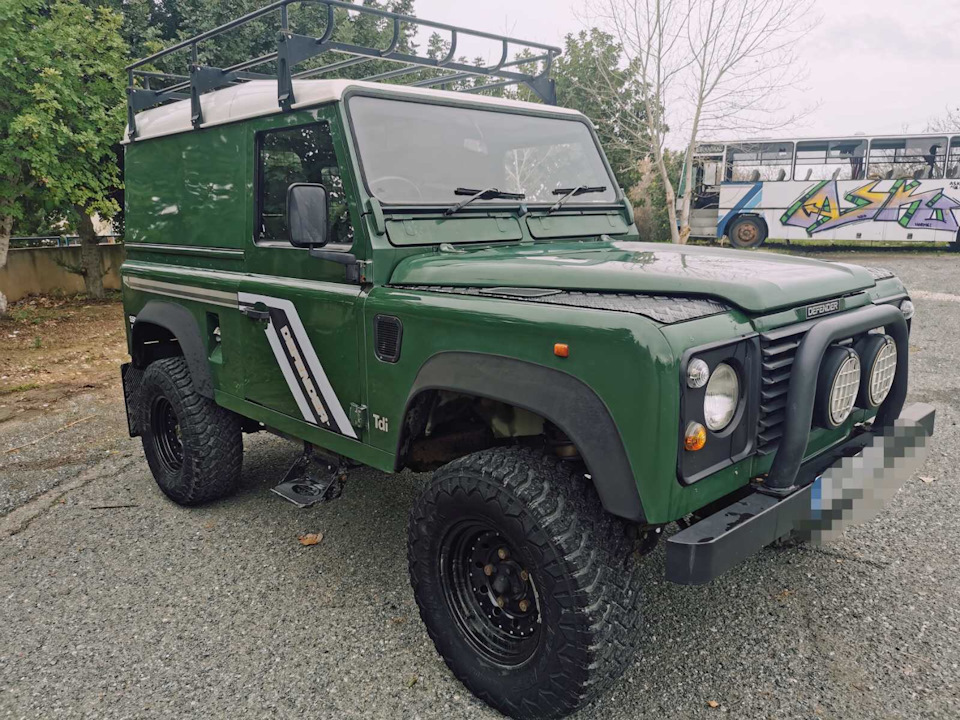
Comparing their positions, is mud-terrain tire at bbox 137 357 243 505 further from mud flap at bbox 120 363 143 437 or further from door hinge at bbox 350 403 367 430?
door hinge at bbox 350 403 367 430

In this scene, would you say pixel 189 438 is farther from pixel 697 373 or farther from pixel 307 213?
pixel 697 373

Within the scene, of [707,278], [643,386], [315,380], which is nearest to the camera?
[643,386]

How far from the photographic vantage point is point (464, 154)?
132 inches

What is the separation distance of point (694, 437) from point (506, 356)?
0.65 meters

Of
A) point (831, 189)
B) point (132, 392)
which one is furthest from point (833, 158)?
point (132, 392)

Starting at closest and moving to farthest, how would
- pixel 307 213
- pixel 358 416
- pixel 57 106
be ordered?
pixel 307 213, pixel 358 416, pixel 57 106

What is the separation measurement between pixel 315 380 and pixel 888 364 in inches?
91.4

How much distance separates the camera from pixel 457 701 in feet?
8.48

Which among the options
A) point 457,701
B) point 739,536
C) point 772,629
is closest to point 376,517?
point 457,701

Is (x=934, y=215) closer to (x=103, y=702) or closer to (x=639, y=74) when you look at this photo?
(x=639, y=74)

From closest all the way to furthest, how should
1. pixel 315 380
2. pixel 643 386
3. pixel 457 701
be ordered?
pixel 643 386 → pixel 457 701 → pixel 315 380

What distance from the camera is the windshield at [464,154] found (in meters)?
3.07

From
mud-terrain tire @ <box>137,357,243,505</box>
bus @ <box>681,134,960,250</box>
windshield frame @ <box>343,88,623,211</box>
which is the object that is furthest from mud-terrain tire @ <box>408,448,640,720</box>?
bus @ <box>681,134,960,250</box>

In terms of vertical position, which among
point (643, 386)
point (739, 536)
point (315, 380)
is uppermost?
point (643, 386)
